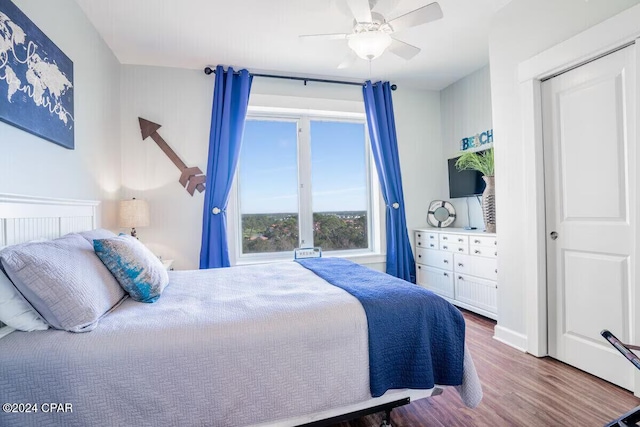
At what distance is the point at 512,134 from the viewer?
2537 millimetres

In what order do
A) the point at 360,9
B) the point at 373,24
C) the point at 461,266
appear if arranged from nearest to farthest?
the point at 360,9
the point at 373,24
the point at 461,266

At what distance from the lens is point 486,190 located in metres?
3.18

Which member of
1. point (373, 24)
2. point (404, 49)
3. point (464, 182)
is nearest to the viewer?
point (373, 24)

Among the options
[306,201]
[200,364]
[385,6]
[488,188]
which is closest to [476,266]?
[488,188]

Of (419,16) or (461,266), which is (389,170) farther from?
(419,16)

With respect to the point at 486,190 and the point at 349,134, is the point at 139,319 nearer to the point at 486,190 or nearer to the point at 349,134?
the point at 486,190

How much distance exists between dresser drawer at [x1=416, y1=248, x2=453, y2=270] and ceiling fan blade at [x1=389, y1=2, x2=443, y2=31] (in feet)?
7.78

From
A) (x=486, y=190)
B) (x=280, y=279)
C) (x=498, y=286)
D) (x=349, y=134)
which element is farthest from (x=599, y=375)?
(x=349, y=134)

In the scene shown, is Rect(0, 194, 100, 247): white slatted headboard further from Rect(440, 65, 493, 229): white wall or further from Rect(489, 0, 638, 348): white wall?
Rect(440, 65, 493, 229): white wall

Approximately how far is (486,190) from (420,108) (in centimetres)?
161

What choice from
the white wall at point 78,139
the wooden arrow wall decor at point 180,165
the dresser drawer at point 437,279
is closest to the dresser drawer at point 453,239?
the dresser drawer at point 437,279

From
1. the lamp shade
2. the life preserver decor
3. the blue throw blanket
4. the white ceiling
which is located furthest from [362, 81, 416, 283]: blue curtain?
the lamp shade

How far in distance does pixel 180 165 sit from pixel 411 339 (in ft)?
9.72

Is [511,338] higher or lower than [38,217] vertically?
lower
